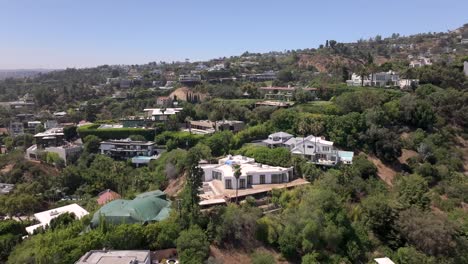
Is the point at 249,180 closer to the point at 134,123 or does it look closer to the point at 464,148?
the point at 134,123

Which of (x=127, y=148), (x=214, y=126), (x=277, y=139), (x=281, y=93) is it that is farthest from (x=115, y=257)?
(x=281, y=93)

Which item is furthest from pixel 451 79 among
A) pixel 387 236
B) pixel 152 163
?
pixel 152 163

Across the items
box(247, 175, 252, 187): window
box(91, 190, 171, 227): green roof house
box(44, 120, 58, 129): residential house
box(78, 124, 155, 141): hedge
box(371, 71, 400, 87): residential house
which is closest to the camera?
box(91, 190, 171, 227): green roof house

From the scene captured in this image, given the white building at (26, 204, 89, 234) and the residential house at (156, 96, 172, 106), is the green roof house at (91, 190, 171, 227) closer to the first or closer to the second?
the white building at (26, 204, 89, 234)

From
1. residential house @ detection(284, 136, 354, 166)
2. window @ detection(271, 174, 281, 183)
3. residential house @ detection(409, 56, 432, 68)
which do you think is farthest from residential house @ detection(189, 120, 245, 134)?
residential house @ detection(409, 56, 432, 68)

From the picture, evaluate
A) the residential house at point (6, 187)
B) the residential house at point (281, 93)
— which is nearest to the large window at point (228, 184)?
the residential house at point (6, 187)

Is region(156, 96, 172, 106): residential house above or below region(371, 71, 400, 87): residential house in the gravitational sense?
below
